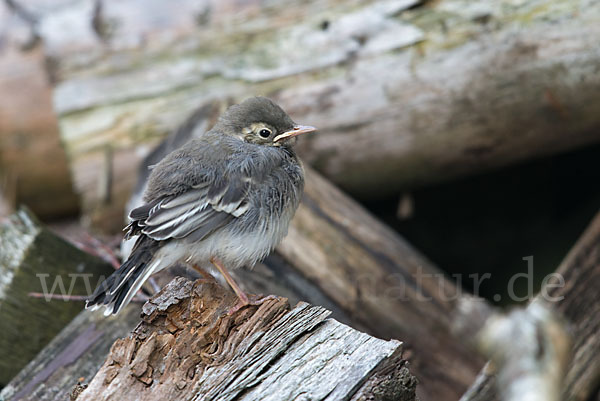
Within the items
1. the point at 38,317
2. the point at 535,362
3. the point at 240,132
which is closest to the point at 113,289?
the point at 38,317

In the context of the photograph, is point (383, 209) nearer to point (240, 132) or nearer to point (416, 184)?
point (416, 184)

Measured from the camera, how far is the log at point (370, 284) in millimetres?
4055

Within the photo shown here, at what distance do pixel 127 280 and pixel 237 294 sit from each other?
52 cm

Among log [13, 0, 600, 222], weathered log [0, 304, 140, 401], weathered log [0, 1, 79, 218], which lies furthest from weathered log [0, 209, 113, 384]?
weathered log [0, 1, 79, 218]

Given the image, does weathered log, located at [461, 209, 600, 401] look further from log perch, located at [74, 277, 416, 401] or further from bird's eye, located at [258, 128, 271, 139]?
bird's eye, located at [258, 128, 271, 139]

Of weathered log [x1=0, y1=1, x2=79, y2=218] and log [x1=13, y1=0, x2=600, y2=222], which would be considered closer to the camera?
log [x1=13, y1=0, x2=600, y2=222]

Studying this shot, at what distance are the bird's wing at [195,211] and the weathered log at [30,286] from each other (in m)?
0.66

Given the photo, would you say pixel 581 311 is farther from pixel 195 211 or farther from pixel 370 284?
pixel 195 211

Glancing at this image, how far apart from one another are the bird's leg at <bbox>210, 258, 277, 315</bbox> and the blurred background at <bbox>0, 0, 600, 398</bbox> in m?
1.35

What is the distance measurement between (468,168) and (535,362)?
12.8 ft

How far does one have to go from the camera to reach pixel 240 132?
13.4ft

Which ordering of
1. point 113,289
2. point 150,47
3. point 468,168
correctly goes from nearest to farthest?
point 113,289, point 468,168, point 150,47

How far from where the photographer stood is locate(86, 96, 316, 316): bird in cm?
334

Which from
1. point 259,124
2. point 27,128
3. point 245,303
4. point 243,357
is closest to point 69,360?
point 245,303
